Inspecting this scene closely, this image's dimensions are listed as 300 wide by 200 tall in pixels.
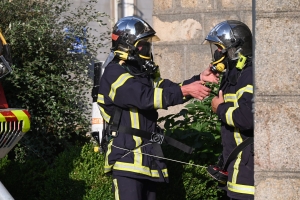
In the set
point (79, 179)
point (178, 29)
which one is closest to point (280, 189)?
point (79, 179)

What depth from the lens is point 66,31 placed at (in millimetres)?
7656

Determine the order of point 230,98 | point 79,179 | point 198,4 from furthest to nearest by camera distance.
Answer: point 198,4
point 79,179
point 230,98

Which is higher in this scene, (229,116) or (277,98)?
(277,98)

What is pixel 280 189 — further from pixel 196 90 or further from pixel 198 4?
pixel 198 4

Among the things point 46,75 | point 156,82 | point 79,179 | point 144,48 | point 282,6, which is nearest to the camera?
point 282,6

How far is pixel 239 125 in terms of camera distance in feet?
15.1

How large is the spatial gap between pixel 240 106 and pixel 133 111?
0.84 m

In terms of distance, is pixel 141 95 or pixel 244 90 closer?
pixel 244 90

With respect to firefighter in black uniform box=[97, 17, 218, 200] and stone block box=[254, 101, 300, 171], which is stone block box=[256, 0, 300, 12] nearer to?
stone block box=[254, 101, 300, 171]

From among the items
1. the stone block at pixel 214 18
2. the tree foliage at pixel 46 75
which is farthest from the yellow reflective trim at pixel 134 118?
the stone block at pixel 214 18

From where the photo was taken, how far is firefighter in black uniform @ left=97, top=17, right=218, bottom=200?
492 cm

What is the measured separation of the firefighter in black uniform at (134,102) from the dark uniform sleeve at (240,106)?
0.74ft

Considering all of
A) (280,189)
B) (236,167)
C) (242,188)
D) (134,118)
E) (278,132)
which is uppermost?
(278,132)

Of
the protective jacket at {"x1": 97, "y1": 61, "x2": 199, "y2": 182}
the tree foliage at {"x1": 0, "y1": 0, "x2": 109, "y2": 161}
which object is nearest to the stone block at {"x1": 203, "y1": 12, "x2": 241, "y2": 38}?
the tree foliage at {"x1": 0, "y1": 0, "x2": 109, "y2": 161}
